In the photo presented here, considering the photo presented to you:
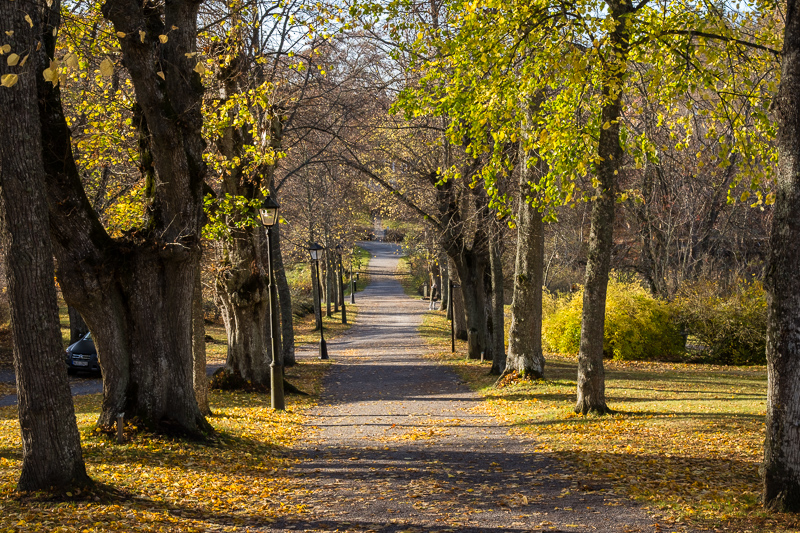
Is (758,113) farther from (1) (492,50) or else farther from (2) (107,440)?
(2) (107,440)

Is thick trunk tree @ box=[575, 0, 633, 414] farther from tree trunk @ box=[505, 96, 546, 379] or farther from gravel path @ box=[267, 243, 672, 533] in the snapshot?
tree trunk @ box=[505, 96, 546, 379]

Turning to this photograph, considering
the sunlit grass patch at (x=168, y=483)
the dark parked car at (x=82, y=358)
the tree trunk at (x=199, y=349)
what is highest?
the tree trunk at (x=199, y=349)

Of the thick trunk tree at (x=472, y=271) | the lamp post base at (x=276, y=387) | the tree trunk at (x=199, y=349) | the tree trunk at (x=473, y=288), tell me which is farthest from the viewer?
the tree trunk at (x=473, y=288)

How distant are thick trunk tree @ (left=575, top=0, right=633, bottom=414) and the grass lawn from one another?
0.57 meters

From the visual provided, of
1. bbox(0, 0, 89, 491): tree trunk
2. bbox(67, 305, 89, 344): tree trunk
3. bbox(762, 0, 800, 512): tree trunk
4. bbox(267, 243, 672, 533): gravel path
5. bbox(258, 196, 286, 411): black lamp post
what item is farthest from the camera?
bbox(67, 305, 89, 344): tree trunk

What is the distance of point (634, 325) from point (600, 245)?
12.7 metres

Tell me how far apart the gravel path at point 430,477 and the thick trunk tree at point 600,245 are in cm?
158

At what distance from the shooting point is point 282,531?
5938mm

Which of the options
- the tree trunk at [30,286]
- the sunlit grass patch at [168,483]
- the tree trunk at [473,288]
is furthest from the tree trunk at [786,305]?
the tree trunk at [473,288]

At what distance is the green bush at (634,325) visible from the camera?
21845 millimetres

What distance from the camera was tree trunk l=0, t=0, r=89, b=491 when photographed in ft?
18.7

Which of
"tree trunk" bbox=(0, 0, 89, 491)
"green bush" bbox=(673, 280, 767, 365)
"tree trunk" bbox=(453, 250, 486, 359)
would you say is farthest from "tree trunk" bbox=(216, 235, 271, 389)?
"green bush" bbox=(673, 280, 767, 365)

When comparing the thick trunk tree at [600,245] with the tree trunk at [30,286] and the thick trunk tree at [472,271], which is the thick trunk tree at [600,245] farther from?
the thick trunk tree at [472,271]

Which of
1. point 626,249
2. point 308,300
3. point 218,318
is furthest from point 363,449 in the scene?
point 308,300
